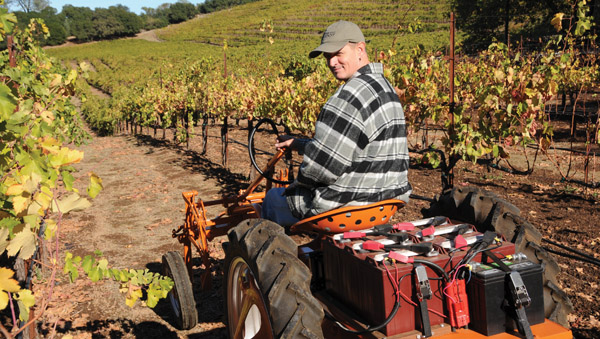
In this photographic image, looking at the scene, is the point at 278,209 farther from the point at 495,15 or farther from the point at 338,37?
the point at 495,15

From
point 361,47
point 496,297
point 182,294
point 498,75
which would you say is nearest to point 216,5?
point 498,75

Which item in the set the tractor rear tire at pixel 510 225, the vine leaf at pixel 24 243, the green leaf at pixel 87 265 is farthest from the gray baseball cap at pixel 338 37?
the vine leaf at pixel 24 243

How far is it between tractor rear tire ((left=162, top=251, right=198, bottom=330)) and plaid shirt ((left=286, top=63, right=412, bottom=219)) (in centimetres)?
171

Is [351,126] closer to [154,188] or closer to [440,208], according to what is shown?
[440,208]

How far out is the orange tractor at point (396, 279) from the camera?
7.42 feet

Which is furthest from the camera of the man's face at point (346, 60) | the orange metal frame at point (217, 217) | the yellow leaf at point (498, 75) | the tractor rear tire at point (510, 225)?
the yellow leaf at point (498, 75)

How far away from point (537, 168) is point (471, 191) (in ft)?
25.5

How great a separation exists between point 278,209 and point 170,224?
479cm

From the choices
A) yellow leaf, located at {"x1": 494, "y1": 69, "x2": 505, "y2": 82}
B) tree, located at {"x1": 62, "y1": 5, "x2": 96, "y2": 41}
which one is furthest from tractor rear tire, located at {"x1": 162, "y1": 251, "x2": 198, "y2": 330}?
tree, located at {"x1": 62, "y1": 5, "x2": 96, "y2": 41}

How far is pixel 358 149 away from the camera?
269 cm

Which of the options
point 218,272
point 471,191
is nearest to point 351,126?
point 471,191

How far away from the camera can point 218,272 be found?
18.3 feet

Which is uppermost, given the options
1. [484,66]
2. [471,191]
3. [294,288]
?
[484,66]

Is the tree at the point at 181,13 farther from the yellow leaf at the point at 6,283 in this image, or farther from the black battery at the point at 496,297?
the yellow leaf at the point at 6,283
